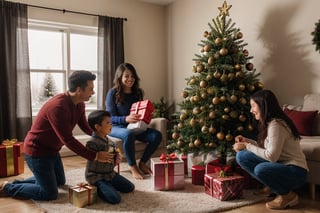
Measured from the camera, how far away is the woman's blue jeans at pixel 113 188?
7.54 feet

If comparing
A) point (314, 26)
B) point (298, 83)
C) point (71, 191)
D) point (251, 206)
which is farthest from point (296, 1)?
point (71, 191)

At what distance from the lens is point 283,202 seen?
219 centimetres

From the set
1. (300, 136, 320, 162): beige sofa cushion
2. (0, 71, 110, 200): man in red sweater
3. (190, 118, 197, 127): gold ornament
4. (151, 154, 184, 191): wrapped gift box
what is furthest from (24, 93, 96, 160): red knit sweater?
(300, 136, 320, 162): beige sofa cushion

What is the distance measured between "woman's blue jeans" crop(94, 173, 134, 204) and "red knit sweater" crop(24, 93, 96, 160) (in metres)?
0.29

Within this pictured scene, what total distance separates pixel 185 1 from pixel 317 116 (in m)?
2.96

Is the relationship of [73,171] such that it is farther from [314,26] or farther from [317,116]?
[314,26]

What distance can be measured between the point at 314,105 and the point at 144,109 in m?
1.69

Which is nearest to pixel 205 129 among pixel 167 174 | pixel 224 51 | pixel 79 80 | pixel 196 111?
pixel 196 111

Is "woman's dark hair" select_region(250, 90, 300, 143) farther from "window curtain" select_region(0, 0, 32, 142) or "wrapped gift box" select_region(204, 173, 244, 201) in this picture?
"window curtain" select_region(0, 0, 32, 142)

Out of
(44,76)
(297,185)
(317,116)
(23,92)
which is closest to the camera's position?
(297,185)

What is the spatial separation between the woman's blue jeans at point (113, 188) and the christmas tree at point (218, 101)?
0.78 metres

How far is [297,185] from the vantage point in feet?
7.13

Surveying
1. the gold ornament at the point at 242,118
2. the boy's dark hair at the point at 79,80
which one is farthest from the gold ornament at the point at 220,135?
the boy's dark hair at the point at 79,80

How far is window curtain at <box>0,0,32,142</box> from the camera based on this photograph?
3824mm
